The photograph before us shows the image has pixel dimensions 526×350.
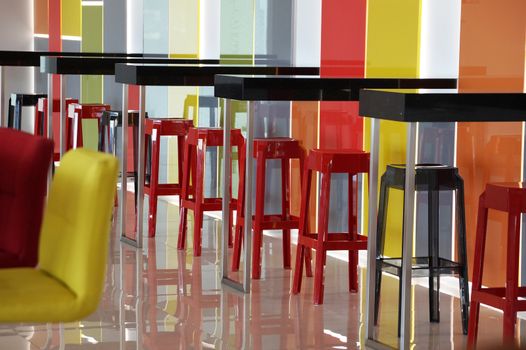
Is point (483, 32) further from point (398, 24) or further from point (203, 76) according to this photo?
point (203, 76)

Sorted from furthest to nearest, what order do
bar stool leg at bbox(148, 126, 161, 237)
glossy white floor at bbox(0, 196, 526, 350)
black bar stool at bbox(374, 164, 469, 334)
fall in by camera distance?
bar stool leg at bbox(148, 126, 161, 237)
black bar stool at bbox(374, 164, 469, 334)
glossy white floor at bbox(0, 196, 526, 350)

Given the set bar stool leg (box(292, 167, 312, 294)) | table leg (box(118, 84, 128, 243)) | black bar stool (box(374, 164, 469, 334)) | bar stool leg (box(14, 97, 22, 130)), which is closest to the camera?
black bar stool (box(374, 164, 469, 334))

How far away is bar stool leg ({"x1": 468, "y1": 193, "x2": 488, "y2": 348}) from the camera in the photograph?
156 inches

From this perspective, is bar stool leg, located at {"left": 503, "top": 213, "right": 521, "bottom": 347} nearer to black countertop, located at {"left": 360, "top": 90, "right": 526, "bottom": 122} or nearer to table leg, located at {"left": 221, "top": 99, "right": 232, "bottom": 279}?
black countertop, located at {"left": 360, "top": 90, "right": 526, "bottom": 122}

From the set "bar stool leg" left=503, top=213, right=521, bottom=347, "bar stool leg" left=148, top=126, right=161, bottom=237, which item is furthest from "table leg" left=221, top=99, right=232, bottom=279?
"bar stool leg" left=503, top=213, right=521, bottom=347

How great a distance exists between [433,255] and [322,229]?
0.50 metres

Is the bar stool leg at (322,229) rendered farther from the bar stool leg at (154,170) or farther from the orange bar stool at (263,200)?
the bar stool leg at (154,170)

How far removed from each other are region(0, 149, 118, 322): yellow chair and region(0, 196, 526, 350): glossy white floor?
1.23m

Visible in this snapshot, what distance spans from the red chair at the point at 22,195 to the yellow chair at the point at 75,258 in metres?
0.10

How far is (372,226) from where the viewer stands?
3971 mm

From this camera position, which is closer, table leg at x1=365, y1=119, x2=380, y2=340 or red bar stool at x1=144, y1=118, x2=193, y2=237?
table leg at x1=365, y1=119, x2=380, y2=340

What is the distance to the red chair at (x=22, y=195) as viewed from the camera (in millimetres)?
2871

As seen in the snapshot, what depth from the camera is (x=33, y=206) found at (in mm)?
2875

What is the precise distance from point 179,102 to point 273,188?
139 centimetres
